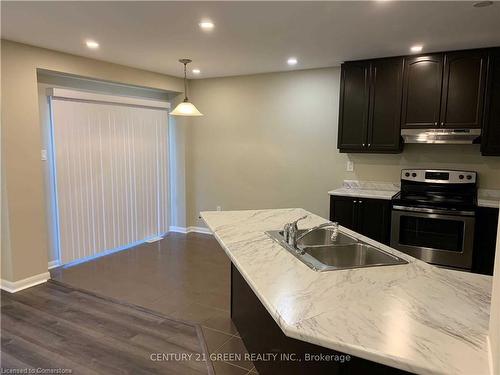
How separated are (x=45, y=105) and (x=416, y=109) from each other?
4204 millimetres

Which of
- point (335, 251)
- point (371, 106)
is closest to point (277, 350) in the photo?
point (335, 251)

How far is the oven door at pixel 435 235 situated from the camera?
12.0ft

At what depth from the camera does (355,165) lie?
15.3 feet

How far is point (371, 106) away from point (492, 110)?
120 centimetres

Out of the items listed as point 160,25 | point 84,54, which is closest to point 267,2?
point 160,25

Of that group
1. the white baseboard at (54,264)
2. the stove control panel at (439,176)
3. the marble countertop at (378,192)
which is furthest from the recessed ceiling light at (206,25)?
the white baseboard at (54,264)

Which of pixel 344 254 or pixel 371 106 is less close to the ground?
pixel 371 106

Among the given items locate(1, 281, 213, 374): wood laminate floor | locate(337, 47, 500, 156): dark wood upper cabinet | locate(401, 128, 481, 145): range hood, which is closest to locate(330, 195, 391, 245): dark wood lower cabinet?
locate(337, 47, 500, 156): dark wood upper cabinet

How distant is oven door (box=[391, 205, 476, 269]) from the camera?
3650 mm

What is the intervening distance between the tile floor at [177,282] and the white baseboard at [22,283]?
18cm

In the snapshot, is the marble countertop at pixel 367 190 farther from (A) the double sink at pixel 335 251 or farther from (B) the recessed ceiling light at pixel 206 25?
(B) the recessed ceiling light at pixel 206 25

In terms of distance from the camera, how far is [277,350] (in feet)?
6.39

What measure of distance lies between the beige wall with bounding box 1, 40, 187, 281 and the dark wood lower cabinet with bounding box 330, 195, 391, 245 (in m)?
3.32

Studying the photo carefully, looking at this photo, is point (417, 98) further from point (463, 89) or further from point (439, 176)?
point (439, 176)
